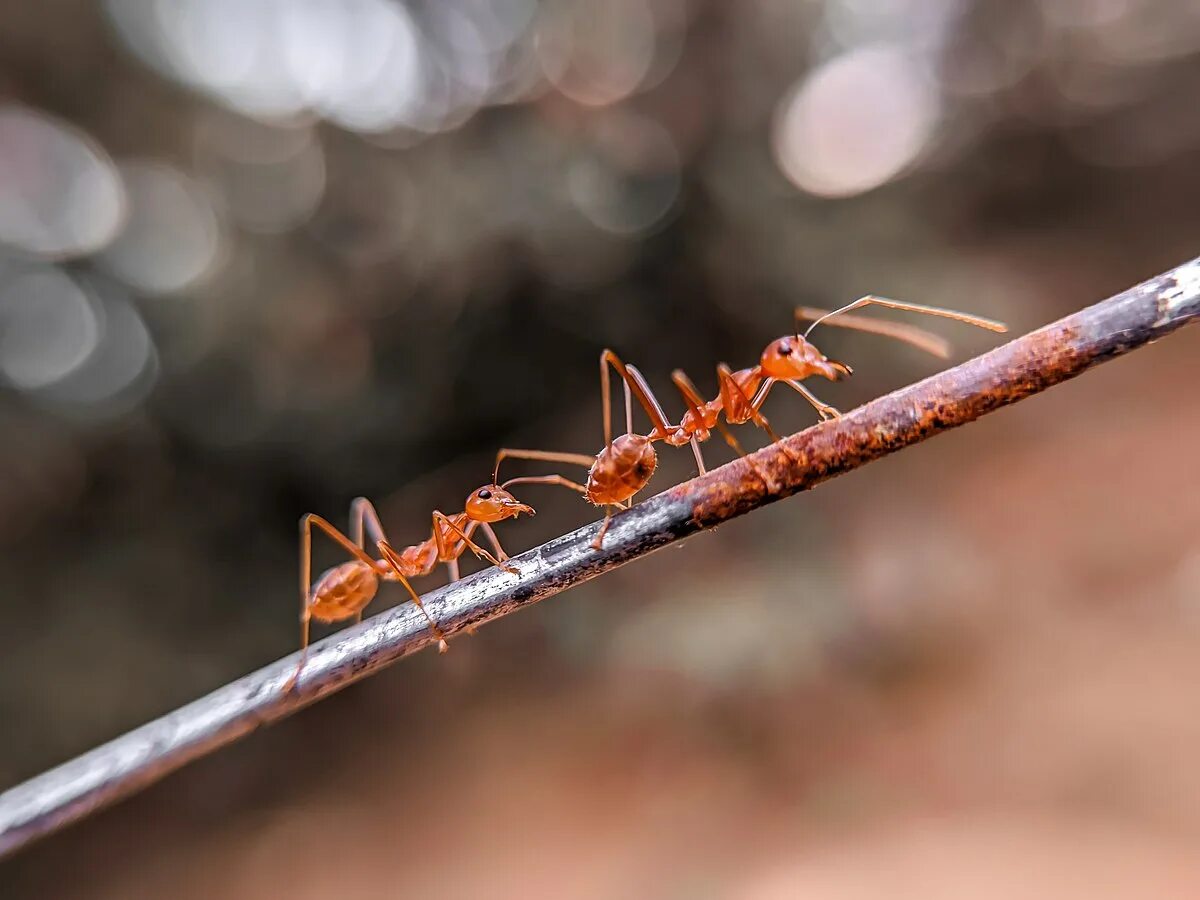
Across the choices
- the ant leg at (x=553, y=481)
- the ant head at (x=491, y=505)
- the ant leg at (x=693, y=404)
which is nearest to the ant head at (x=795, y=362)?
the ant leg at (x=693, y=404)

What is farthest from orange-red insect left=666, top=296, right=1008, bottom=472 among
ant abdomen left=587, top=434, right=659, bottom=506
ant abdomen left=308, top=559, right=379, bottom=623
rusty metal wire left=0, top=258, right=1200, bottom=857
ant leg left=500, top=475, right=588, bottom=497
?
ant abdomen left=308, top=559, right=379, bottom=623

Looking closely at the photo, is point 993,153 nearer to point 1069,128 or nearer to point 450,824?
point 1069,128

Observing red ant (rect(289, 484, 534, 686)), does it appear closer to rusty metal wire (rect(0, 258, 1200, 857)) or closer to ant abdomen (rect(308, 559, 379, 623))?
ant abdomen (rect(308, 559, 379, 623))

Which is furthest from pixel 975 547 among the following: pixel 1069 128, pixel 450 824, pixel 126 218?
pixel 126 218

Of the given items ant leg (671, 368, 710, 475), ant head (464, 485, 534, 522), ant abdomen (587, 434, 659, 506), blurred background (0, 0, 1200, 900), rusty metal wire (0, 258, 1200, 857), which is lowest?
rusty metal wire (0, 258, 1200, 857)

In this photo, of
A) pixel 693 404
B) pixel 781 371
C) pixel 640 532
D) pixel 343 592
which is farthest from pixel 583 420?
pixel 640 532
